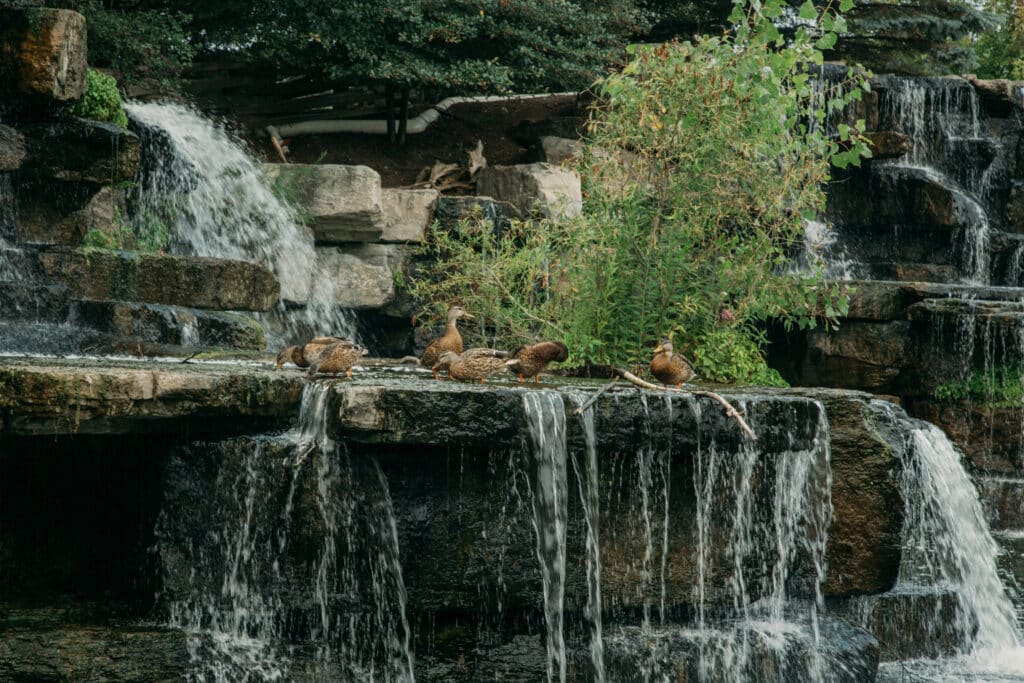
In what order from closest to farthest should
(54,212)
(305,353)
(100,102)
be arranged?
(305,353)
(54,212)
(100,102)

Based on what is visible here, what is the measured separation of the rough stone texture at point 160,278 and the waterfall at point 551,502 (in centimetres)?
454

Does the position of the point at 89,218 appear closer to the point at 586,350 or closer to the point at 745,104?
the point at 586,350

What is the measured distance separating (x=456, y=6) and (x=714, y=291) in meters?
9.06

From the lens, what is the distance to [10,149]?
355 inches

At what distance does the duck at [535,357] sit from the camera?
6.65 metres

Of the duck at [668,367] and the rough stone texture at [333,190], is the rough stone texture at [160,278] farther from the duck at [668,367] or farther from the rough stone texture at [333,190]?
the duck at [668,367]

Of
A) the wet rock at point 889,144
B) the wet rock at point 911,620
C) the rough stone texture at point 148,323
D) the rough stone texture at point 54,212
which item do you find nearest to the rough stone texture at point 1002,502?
the wet rock at point 911,620

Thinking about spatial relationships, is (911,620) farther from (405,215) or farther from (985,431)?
(405,215)

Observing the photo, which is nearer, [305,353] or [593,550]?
[593,550]

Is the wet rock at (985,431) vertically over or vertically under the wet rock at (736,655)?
over

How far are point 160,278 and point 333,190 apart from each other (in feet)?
13.5

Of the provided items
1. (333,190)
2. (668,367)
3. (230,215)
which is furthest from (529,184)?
(668,367)

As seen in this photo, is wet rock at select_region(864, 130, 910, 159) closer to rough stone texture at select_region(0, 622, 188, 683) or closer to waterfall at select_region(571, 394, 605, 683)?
waterfall at select_region(571, 394, 605, 683)

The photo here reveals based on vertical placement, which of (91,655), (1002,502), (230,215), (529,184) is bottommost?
(1002,502)
